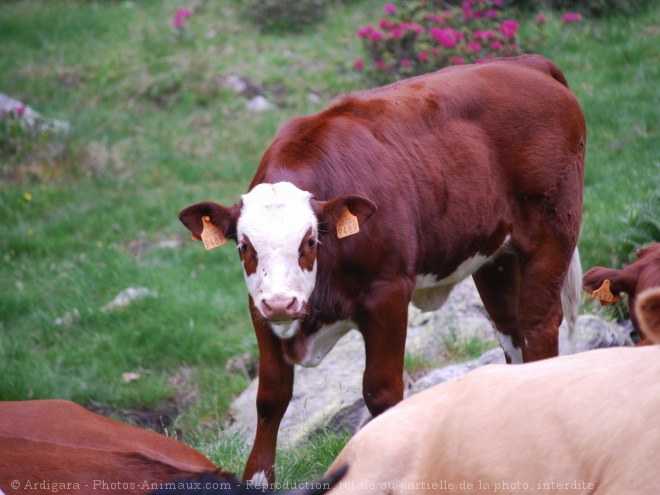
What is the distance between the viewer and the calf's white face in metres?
4.15

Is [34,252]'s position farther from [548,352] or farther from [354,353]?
[548,352]

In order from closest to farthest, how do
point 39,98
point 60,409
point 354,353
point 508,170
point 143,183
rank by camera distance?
point 60,409 → point 508,170 → point 354,353 → point 143,183 → point 39,98

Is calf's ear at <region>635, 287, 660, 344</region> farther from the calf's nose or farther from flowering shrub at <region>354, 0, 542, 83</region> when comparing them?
flowering shrub at <region>354, 0, 542, 83</region>

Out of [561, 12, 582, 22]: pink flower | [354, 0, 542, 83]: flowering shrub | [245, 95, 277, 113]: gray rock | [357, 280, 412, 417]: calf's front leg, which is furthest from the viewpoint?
[245, 95, 277, 113]: gray rock

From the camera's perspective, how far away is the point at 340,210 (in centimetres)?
435

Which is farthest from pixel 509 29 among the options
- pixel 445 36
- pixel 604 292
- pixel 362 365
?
pixel 604 292

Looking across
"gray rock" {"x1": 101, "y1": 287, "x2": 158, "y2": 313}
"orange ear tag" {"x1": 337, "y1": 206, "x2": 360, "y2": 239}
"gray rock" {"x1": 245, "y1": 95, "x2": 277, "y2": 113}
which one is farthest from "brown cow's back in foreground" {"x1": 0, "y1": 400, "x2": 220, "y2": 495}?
"gray rock" {"x1": 245, "y1": 95, "x2": 277, "y2": 113}

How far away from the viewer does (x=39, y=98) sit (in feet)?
42.2

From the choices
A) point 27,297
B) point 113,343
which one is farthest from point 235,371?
point 27,297

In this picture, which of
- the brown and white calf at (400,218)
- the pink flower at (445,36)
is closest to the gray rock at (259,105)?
the pink flower at (445,36)

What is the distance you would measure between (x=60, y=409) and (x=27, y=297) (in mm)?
4655

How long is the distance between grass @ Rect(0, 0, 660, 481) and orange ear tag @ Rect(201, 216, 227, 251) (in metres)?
1.20

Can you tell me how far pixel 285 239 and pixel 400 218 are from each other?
0.67 meters

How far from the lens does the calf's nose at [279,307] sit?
4.09m
